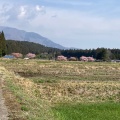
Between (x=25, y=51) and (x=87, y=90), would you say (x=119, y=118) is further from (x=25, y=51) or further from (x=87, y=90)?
(x=25, y=51)

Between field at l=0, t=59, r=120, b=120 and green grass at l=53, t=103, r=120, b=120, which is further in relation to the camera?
green grass at l=53, t=103, r=120, b=120

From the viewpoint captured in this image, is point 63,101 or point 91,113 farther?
point 63,101

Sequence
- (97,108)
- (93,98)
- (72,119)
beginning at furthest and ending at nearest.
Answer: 1. (93,98)
2. (97,108)
3. (72,119)

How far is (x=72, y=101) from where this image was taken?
64.0 ft

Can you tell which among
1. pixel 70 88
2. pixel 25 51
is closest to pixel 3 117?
pixel 70 88

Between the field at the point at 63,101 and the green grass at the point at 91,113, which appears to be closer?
the field at the point at 63,101

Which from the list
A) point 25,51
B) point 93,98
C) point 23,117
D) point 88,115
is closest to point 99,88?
point 93,98

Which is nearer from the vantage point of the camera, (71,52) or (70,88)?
(70,88)

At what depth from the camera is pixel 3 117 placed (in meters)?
9.66

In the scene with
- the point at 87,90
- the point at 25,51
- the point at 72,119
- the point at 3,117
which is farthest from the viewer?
the point at 25,51

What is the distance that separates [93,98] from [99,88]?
2.84 meters

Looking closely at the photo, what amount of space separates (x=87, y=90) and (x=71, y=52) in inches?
6028

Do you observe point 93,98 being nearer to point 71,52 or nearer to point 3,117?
point 3,117

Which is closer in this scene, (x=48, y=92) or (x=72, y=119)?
(x=72, y=119)
